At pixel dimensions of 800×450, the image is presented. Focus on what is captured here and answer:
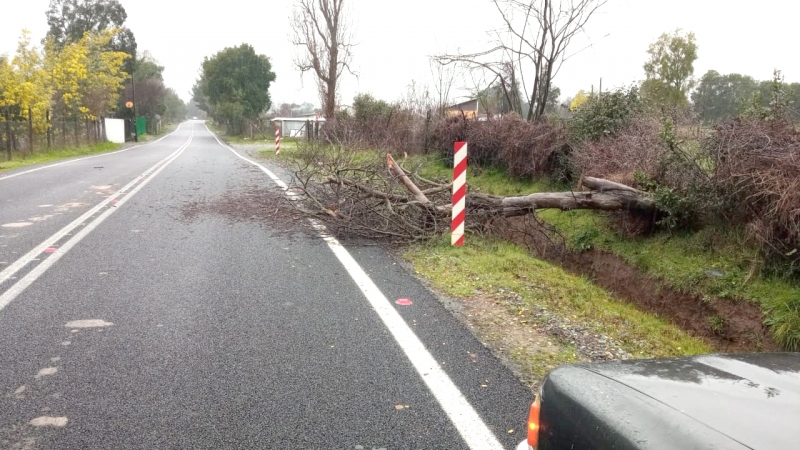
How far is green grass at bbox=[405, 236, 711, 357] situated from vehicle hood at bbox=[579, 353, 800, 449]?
7.84ft

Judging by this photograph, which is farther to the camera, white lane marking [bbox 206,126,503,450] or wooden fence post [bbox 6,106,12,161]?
wooden fence post [bbox 6,106,12,161]

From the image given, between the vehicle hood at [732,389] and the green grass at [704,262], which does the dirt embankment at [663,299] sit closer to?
the green grass at [704,262]

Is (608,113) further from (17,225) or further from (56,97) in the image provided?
(56,97)

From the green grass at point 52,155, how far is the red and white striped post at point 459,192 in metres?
16.3

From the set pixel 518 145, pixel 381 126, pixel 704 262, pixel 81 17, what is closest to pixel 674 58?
pixel 381 126

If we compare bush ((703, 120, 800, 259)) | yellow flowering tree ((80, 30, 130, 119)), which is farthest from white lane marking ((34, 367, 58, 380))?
yellow flowering tree ((80, 30, 130, 119))

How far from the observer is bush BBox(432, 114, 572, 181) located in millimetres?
12325

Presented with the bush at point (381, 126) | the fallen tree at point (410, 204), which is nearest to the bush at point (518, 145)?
the bush at point (381, 126)

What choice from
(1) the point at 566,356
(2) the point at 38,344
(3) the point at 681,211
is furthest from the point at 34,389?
(3) the point at 681,211

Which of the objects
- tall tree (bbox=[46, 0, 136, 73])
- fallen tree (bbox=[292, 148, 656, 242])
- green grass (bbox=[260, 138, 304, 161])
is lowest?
fallen tree (bbox=[292, 148, 656, 242])

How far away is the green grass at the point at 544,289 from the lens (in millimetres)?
4805

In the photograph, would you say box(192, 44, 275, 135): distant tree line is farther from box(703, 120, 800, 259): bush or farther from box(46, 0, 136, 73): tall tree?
box(703, 120, 800, 259): bush

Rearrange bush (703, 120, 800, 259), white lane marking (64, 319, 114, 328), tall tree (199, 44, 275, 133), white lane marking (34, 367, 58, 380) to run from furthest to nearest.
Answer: tall tree (199, 44, 275, 133) → bush (703, 120, 800, 259) → white lane marking (64, 319, 114, 328) → white lane marking (34, 367, 58, 380)

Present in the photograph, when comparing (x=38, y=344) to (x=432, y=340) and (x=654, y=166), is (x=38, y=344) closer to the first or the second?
(x=432, y=340)
